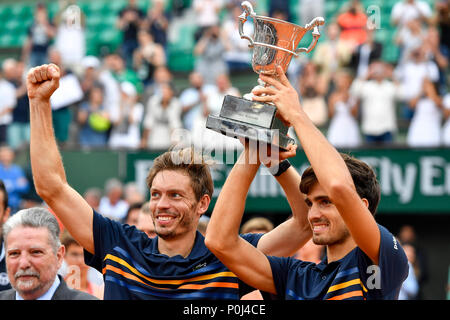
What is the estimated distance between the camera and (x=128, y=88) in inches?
472

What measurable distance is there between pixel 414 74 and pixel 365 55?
858 millimetres

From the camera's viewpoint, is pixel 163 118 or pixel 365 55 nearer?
pixel 163 118

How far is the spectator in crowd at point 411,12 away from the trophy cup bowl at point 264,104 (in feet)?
27.3

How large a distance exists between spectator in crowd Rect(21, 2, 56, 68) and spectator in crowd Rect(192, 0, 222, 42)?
2.42 m

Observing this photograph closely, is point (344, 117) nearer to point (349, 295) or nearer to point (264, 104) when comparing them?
point (264, 104)

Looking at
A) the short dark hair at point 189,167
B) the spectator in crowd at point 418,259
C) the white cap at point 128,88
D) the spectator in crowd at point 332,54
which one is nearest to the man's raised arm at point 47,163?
the short dark hair at point 189,167

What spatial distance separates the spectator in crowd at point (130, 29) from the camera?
13.3 m

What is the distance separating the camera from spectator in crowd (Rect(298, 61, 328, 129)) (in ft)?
35.2

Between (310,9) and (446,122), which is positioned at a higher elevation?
(310,9)

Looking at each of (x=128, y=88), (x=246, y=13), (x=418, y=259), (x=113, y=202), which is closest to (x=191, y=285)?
(x=246, y=13)

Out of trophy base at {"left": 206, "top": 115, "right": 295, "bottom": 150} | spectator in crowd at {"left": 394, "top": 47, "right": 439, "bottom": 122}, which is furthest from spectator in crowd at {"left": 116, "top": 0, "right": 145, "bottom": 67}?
trophy base at {"left": 206, "top": 115, "right": 295, "bottom": 150}

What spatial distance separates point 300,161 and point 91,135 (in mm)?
3413

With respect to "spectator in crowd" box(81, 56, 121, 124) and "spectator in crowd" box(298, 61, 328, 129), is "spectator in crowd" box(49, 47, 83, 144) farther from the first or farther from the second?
"spectator in crowd" box(298, 61, 328, 129)
